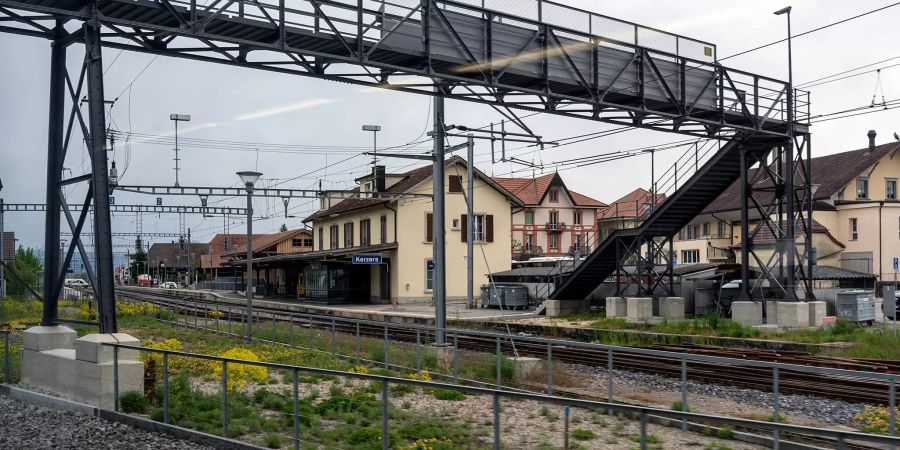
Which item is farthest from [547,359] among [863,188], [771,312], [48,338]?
[863,188]

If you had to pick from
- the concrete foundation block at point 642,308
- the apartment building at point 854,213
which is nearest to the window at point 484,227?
the apartment building at point 854,213

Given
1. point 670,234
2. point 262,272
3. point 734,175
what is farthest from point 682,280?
point 262,272

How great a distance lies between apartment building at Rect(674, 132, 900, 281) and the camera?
5431cm

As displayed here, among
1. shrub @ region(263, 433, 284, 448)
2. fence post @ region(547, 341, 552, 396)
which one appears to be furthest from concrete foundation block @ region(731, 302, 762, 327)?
shrub @ region(263, 433, 284, 448)

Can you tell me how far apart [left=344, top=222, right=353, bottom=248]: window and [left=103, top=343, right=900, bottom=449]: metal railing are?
49.6m

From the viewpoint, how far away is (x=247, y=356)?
55.1ft

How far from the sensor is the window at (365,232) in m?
57.6

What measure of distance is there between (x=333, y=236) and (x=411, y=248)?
1575 centimetres

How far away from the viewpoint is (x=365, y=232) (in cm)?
5869

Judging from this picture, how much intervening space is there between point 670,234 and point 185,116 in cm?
2728

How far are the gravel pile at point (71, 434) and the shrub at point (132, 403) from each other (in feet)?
1.16

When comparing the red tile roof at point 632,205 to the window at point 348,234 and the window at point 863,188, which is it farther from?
the window at point 348,234

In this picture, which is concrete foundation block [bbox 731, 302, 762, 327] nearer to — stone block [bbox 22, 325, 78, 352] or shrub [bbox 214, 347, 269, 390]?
shrub [bbox 214, 347, 269, 390]

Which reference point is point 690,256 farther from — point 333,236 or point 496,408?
point 496,408
